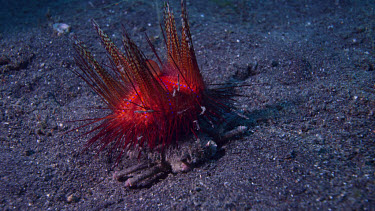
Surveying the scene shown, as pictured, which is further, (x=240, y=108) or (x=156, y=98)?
(x=240, y=108)

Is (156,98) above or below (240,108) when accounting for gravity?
above

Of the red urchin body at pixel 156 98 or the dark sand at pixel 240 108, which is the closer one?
the dark sand at pixel 240 108

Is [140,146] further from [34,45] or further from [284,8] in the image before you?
[284,8]

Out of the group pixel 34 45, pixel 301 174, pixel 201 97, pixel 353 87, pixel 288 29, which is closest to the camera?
pixel 301 174

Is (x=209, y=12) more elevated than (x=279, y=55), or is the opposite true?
(x=209, y=12)

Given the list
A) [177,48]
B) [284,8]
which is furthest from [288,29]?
[177,48]

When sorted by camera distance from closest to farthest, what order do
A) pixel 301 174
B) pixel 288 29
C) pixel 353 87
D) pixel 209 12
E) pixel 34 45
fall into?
pixel 301 174 → pixel 353 87 → pixel 34 45 → pixel 288 29 → pixel 209 12

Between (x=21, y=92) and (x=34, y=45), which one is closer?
(x=21, y=92)

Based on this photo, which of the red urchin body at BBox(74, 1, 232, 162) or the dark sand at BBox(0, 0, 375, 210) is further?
the red urchin body at BBox(74, 1, 232, 162)
